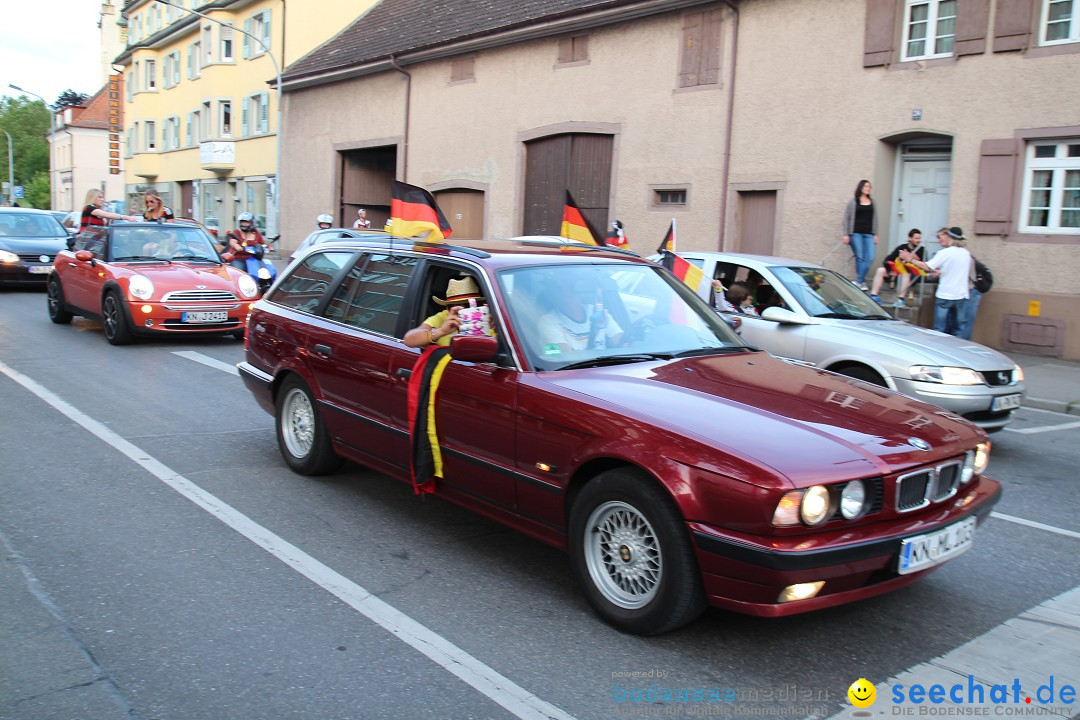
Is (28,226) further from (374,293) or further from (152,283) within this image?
(374,293)

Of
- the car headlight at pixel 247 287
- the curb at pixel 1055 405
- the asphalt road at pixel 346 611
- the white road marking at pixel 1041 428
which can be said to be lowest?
the asphalt road at pixel 346 611

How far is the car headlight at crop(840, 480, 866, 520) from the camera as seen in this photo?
11.1 ft

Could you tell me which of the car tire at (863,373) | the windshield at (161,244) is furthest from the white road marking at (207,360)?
the car tire at (863,373)

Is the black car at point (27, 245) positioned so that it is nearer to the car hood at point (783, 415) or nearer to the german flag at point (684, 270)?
the german flag at point (684, 270)

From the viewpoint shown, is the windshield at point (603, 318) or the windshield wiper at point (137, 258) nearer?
the windshield at point (603, 318)

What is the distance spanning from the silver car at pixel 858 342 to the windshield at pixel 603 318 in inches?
119

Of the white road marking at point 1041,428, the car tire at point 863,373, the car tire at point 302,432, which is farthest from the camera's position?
the white road marking at point 1041,428

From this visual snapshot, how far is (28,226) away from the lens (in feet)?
61.6

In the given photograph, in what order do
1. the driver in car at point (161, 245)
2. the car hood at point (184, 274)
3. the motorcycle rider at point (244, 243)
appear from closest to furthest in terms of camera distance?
the car hood at point (184, 274) < the driver in car at point (161, 245) < the motorcycle rider at point (244, 243)

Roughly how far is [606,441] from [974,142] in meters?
12.4

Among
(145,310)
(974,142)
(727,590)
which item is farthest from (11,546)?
(974,142)

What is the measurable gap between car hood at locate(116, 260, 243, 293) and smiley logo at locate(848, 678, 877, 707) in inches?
408

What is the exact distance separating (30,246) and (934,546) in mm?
18929

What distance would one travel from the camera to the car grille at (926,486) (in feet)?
11.6
